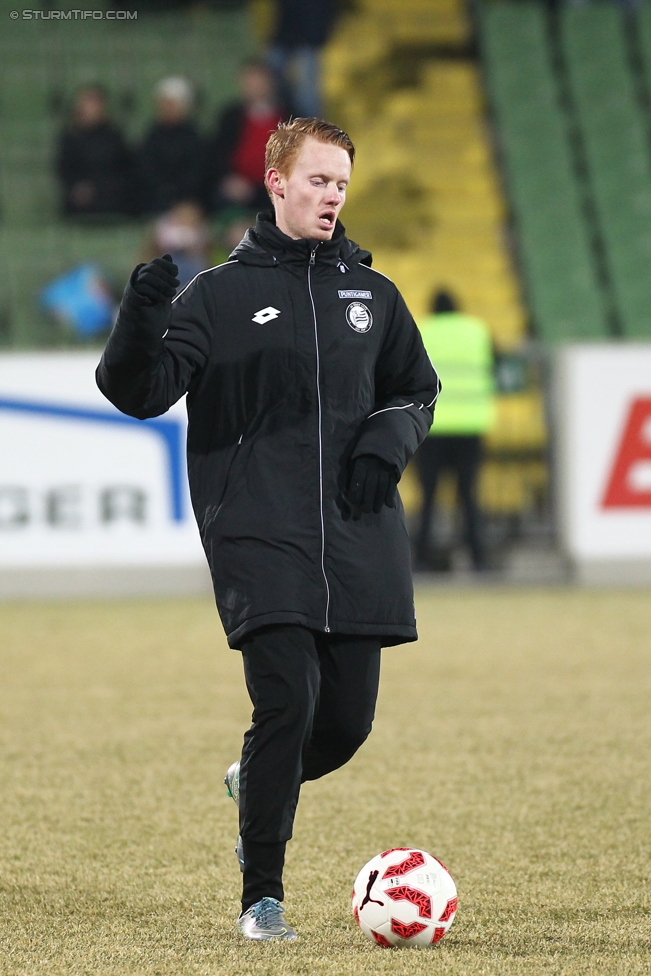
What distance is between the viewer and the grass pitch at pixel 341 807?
3582 mm

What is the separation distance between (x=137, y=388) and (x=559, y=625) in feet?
21.1

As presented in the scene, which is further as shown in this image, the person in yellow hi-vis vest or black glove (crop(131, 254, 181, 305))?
the person in yellow hi-vis vest

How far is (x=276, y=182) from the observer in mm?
3818

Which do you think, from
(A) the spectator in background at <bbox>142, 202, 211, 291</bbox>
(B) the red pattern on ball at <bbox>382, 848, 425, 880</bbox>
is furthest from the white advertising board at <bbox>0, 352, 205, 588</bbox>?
(B) the red pattern on ball at <bbox>382, 848, 425, 880</bbox>

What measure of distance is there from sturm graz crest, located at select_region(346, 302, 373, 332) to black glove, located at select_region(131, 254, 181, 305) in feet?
1.69

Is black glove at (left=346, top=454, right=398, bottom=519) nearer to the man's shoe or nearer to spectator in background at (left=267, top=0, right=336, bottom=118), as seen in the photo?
the man's shoe

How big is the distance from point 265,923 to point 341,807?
158 centimetres

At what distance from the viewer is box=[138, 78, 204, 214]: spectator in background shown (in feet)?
48.3

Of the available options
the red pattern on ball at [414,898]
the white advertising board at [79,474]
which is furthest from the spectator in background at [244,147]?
the red pattern on ball at [414,898]

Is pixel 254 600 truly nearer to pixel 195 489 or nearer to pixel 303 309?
pixel 195 489

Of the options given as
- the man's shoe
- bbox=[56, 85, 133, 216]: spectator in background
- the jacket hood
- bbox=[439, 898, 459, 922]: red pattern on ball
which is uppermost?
bbox=[56, 85, 133, 216]: spectator in background

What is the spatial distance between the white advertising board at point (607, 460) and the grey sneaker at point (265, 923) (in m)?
7.81

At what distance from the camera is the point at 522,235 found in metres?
16.7
